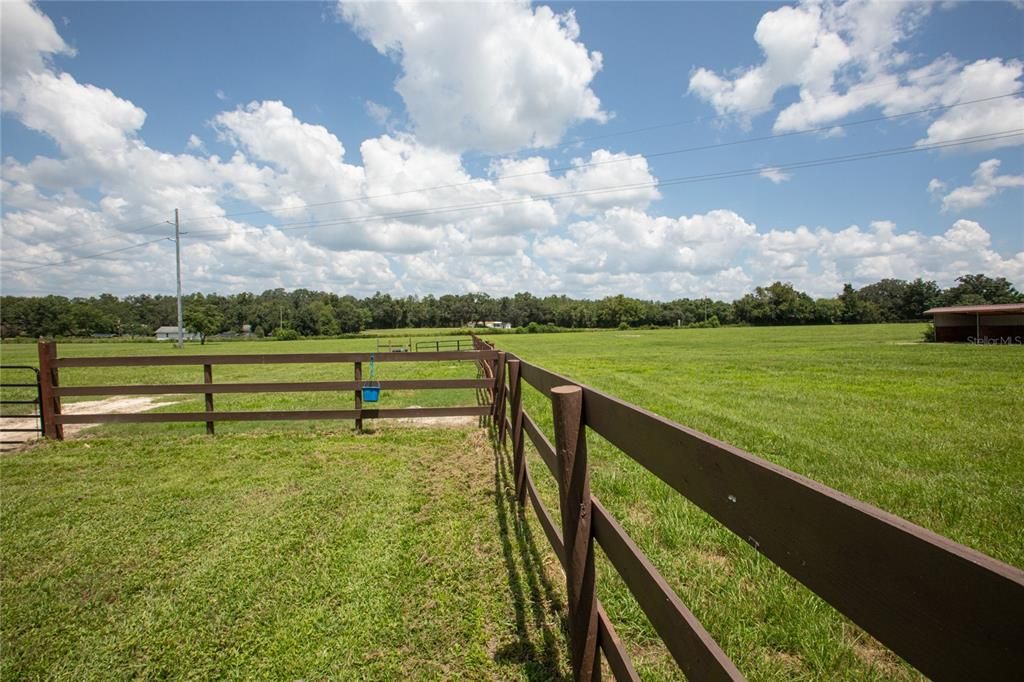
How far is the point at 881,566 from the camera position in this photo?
2.48 ft

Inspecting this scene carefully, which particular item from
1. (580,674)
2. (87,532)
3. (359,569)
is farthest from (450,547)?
(87,532)

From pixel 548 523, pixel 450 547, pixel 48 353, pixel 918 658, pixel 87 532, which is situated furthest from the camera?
pixel 48 353

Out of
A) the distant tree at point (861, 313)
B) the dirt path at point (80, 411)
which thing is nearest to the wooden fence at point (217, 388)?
the dirt path at point (80, 411)

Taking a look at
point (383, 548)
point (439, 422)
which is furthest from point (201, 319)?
point (383, 548)

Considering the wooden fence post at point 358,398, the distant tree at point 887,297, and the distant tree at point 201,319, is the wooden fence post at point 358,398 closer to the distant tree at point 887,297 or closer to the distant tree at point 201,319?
the distant tree at point 201,319

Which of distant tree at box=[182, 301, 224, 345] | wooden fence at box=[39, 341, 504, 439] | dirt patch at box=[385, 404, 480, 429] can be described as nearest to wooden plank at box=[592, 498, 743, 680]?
wooden fence at box=[39, 341, 504, 439]

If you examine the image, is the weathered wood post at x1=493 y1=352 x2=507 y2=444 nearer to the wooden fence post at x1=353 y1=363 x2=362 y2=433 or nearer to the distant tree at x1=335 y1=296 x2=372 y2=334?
the wooden fence post at x1=353 y1=363 x2=362 y2=433

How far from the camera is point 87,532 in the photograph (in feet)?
13.9

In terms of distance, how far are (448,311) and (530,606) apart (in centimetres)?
13477

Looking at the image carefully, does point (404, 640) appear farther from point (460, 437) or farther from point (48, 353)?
point (48, 353)

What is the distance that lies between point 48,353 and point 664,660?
930 cm

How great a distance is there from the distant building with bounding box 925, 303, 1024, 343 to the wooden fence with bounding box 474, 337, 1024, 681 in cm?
3750

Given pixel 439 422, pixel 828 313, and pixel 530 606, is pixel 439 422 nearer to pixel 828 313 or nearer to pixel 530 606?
pixel 530 606

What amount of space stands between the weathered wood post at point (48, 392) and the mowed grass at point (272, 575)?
4.75 ft
